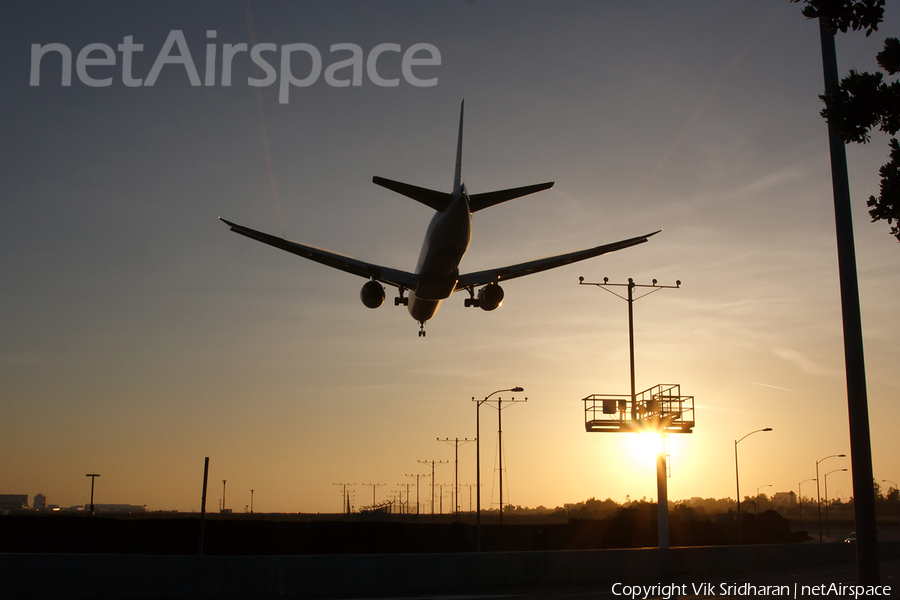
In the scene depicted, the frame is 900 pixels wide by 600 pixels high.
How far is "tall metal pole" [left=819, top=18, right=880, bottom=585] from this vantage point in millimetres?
9172

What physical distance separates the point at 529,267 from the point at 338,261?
8.50 m

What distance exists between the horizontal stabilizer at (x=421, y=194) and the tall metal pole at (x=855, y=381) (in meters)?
19.3

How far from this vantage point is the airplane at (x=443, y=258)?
2961 cm

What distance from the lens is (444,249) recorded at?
3072 cm

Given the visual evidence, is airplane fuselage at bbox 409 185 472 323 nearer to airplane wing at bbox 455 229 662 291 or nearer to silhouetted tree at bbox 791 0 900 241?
airplane wing at bbox 455 229 662 291

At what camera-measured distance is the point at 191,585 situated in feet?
69.7

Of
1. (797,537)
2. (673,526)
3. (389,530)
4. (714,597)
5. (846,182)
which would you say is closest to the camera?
(846,182)

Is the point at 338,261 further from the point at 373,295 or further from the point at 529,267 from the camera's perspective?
the point at 529,267

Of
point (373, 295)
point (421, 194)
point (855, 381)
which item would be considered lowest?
point (855, 381)

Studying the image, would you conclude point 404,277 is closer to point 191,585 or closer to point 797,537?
point 191,585

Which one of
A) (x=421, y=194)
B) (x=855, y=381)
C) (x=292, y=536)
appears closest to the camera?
(x=855, y=381)

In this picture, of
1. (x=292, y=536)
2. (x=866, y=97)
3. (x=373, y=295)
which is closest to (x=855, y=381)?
(x=866, y=97)

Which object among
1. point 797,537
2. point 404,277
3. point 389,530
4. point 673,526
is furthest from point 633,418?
point 797,537

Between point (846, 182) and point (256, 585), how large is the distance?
18.5 m
